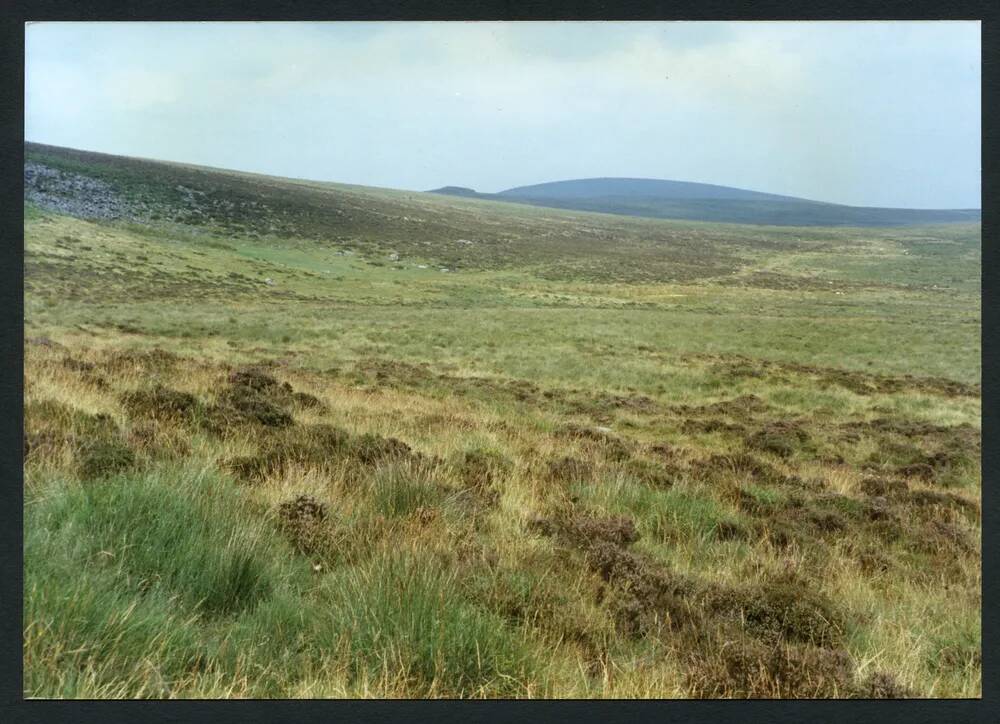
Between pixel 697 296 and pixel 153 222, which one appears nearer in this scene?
pixel 153 222

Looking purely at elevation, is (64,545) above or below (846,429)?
above

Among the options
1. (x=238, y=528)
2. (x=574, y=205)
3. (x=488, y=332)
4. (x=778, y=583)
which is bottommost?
(x=488, y=332)

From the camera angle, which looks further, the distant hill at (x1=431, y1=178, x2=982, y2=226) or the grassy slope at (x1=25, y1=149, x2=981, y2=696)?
the distant hill at (x1=431, y1=178, x2=982, y2=226)

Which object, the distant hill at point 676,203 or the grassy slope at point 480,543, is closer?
the grassy slope at point 480,543

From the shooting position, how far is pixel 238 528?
152 inches

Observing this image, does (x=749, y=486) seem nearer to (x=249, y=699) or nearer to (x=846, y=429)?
(x=249, y=699)

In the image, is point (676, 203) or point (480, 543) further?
point (676, 203)

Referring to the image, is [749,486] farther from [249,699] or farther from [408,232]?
[408,232]

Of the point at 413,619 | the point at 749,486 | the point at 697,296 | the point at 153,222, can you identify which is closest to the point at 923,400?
the point at 749,486

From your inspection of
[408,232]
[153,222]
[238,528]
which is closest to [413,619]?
[238,528]

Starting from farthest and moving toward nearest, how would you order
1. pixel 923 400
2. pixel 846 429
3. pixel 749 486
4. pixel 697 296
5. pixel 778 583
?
1. pixel 697 296
2. pixel 923 400
3. pixel 846 429
4. pixel 749 486
5. pixel 778 583

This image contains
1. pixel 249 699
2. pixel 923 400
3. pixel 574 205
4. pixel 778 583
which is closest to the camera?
pixel 249 699

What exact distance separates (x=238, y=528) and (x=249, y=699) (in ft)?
3.52

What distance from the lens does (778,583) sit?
433 centimetres
